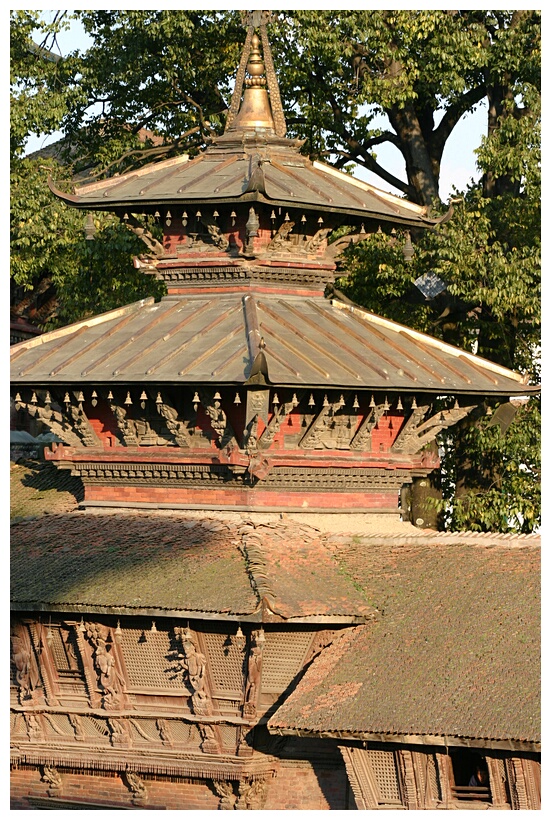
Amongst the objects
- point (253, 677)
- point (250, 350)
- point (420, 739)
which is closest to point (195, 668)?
point (253, 677)

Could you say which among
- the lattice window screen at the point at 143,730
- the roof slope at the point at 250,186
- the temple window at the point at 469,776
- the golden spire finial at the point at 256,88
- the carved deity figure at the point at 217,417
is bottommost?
the temple window at the point at 469,776

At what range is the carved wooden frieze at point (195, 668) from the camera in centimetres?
1322

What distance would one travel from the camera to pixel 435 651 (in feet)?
42.4

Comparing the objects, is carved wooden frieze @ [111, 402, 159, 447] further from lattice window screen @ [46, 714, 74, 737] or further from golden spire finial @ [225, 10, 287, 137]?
golden spire finial @ [225, 10, 287, 137]

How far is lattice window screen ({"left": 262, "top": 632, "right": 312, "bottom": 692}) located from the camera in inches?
519

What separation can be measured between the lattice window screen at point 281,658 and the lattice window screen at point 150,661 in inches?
32.4

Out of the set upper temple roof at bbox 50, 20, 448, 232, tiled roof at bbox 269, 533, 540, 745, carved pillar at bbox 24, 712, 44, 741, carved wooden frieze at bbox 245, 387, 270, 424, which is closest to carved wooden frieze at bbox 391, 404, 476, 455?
tiled roof at bbox 269, 533, 540, 745

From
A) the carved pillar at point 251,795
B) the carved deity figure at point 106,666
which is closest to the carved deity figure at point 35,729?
the carved deity figure at point 106,666

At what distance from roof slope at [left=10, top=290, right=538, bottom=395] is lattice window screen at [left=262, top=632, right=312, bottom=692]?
2.25 metres

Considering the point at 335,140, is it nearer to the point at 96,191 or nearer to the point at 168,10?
the point at 168,10

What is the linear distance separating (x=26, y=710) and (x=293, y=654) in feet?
8.92

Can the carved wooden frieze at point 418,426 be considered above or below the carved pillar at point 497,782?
above

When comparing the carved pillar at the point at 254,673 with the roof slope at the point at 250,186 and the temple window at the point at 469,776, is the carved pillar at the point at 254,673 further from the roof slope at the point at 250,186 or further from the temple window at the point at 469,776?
the roof slope at the point at 250,186

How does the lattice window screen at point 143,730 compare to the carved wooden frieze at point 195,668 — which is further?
the lattice window screen at point 143,730
